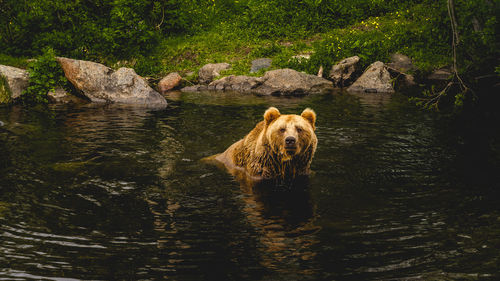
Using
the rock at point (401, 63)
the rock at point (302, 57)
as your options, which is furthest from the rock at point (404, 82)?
the rock at point (302, 57)

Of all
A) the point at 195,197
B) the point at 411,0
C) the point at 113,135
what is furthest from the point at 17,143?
the point at 411,0

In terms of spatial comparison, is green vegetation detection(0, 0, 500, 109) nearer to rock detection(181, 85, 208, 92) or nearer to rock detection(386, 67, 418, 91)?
rock detection(386, 67, 418, 91)

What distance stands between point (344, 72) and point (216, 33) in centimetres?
864

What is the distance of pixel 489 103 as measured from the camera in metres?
15.0

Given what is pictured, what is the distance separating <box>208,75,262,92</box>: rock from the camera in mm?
20047

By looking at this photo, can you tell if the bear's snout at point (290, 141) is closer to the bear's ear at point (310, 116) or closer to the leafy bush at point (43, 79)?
the bear's ear at point (310, 116)

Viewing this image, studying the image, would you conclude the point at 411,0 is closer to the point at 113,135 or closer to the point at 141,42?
the point at 141,42

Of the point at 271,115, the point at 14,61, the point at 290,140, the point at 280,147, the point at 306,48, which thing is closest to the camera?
the point at 290,140

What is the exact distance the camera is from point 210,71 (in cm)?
2184

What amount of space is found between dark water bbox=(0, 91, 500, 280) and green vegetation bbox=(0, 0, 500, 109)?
1036cm

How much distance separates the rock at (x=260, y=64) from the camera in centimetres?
2172

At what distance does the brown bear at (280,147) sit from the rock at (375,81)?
1167cm

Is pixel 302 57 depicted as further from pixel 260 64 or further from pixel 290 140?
pixel 290 140

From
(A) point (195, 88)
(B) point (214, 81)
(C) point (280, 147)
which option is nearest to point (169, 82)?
(A) point (195, 88)
